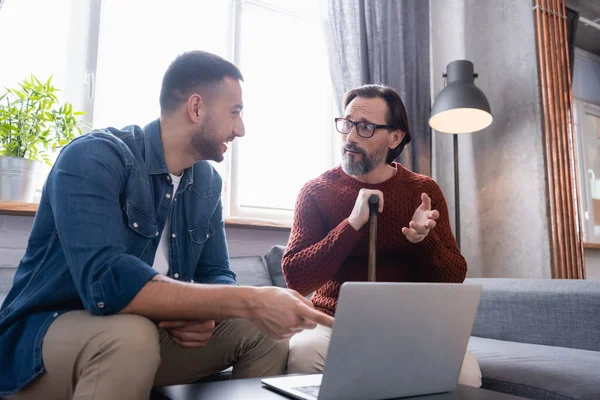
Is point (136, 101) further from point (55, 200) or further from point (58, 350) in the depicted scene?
point (58, 350)

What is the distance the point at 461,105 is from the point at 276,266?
1159mm

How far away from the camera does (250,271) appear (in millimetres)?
1953

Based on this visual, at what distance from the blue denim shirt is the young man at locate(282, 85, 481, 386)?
1.14 feet

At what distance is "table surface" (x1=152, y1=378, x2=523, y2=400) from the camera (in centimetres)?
81

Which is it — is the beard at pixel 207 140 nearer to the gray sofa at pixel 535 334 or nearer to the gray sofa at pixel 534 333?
the gray sofa at pixel 534 333

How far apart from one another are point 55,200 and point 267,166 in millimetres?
1705

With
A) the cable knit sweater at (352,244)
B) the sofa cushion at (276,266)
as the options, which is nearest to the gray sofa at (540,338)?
the cable knit sweater at (352,244)

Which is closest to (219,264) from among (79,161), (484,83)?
(79,161)

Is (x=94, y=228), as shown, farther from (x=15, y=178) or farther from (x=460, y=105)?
(x=460, y=105)

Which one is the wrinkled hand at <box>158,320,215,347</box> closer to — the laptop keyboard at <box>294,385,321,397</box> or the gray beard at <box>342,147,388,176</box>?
the laptop keyboard at <box>294,385,321,397</box>

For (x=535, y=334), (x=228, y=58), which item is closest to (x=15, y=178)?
(x=228, y=58)

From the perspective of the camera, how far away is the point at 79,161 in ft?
3.37

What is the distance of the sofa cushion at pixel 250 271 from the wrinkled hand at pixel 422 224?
29.8 inches

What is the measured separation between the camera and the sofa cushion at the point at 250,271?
6.27ft
